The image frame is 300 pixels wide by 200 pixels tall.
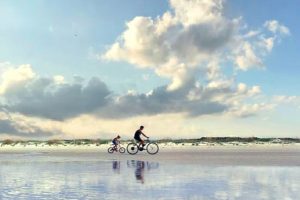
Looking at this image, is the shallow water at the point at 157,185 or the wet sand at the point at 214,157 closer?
the shallow water at the point at 157,185

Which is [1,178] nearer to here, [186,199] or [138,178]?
[138,178]

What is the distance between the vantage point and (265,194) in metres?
15.7

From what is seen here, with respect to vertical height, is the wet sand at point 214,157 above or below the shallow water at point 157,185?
above

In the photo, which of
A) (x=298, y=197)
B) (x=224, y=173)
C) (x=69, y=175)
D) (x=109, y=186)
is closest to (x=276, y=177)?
(x=224, y=173)

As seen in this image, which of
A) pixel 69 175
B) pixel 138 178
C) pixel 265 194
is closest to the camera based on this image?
pixel 265 194

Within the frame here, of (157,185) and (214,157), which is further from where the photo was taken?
(214,157)

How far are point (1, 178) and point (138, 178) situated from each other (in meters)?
6.02

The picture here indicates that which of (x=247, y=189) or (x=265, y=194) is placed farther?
(x=247, y=189)

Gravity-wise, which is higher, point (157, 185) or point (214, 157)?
point (214, 157)

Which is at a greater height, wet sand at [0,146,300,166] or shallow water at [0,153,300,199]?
wet sand at [0,146,300,166]

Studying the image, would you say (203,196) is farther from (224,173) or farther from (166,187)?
(224,173)

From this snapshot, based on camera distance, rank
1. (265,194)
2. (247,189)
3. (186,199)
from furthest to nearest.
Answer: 1. (247,189)
2. (265,194)
3. (186,199)

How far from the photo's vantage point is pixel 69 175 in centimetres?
2269

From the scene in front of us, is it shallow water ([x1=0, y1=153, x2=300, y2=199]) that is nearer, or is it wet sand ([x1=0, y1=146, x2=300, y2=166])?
shallow water ([x1=0, y1=153, x2=300, y2=199])
